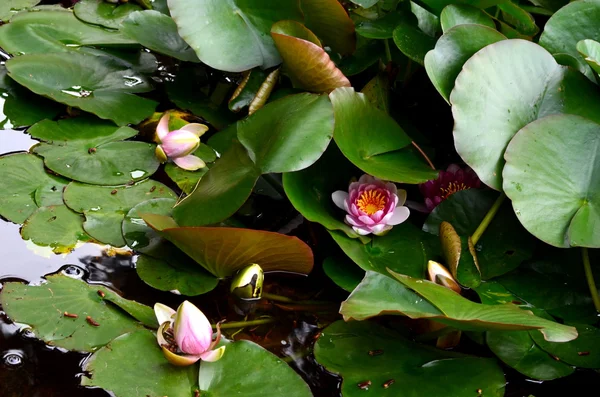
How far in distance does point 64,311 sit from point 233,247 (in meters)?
0.31

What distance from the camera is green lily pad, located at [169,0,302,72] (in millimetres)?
1385

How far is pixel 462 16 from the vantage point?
1.39 metres

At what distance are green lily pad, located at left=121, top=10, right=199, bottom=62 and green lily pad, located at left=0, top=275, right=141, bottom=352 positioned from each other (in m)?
0.69

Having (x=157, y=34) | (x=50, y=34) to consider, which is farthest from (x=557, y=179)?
(x=50, y=34)

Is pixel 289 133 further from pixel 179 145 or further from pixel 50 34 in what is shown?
pixel 50 34

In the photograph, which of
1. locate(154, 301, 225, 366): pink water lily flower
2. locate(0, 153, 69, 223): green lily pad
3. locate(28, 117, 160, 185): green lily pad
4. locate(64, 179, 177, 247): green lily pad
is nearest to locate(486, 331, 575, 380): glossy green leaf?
locate(154, 301, 225, 366): pink water lily flower

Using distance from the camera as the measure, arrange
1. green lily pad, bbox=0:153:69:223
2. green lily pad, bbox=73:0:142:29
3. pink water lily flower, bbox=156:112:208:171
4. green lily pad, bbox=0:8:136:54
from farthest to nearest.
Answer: green lily pad, bbox=73:0:142:29, green lily pad, bbox=0:8:136:54, pink water lily flower, bbox=156:112:208:171, green lily pad, bbox=0:153:69:223

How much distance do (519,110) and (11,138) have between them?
1.15 m

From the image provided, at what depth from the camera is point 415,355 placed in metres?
1.09

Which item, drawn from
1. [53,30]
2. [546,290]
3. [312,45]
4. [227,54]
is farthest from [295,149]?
[53,30]

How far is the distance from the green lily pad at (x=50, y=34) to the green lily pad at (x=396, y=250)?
0.92 meters

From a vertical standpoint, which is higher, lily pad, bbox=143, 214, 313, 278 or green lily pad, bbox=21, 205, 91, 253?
lily pad, bbox=143, 214, 313, 278

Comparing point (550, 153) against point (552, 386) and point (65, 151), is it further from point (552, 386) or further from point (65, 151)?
point (65, 151)

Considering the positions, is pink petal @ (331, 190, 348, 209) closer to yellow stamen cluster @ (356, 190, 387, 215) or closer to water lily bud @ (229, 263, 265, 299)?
yellow stamen cluster @ (356, 190, 387, 215)
